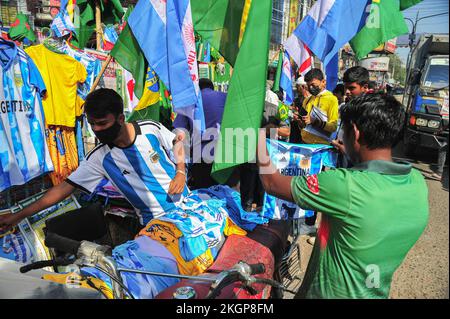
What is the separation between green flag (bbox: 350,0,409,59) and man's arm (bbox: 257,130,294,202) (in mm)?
3075

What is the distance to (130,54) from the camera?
2982 mm

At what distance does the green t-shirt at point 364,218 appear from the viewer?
133cm

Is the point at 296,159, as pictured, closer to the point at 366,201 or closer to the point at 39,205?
the point at 366,201

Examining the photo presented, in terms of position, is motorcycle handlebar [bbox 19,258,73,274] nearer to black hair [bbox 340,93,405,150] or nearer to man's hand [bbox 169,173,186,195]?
man's hand [bbox 169,173,186,195]

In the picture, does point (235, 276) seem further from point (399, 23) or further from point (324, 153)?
point (399, 23)

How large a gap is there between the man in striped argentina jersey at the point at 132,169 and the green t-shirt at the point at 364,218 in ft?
4.16

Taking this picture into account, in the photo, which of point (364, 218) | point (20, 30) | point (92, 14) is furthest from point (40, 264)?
point (20, 30)

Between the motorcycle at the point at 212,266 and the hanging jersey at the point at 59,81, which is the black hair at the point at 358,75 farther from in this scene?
the hanging jersey at the point at 59,81

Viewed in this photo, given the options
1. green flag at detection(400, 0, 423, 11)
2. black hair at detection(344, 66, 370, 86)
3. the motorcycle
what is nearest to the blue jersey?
the motorcycle

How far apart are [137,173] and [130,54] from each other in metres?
1.17

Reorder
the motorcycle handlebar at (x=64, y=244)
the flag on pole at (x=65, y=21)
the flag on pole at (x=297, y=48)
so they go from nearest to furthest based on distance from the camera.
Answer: the motorcycle handlebar at (x=64, y=244) < the flag on pole at (x=297, y=48) < the flag on pole at (x=65, y=21)

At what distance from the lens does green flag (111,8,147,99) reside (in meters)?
2.96

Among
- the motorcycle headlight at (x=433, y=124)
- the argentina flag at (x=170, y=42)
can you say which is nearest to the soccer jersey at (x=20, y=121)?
the argentina flag at (x=170, y=42)

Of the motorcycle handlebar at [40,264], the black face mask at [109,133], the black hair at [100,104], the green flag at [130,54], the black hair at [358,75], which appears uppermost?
the green flag at [130,54]
